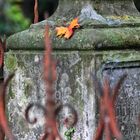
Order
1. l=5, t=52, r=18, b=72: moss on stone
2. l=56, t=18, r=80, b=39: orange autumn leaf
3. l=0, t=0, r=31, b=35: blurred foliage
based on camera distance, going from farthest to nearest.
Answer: l=0, t=0, r=31, b=35: blurred foliage → l=5, t=52, r=18, b=72: moss on stone → l=56, t=18, r=80, b=39: orange autumn leaf

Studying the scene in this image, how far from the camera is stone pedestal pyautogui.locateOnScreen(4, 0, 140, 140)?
3.30 metres

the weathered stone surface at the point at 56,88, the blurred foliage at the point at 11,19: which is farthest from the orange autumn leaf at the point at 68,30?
the blurred foliage at the point at 11,19

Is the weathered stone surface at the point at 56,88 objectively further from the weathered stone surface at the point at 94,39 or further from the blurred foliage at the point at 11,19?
the blurred foliage at the point at 11,19

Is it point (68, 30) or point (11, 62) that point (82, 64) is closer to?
point (68, 30)

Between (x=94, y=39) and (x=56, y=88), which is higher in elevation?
(x=94, y=39)

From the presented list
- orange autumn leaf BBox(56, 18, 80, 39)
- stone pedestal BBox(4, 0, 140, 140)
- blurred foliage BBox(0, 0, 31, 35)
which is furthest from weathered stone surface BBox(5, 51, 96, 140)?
blurred foliage BBox(0, 0, 31, 35)

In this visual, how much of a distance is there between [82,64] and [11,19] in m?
9.05

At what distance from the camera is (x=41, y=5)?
40.2 ft

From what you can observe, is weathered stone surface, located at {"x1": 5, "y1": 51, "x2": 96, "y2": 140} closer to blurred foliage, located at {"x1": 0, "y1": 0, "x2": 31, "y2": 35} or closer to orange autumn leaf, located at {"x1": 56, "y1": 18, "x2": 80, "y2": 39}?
orange autumn leaf, located at {"x1": 56, "y1": 18, "x2": 80, "y2": 39}

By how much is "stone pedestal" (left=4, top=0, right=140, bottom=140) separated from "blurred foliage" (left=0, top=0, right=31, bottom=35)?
733 centimetres

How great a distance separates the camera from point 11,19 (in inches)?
481

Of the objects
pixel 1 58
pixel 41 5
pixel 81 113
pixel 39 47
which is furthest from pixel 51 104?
pixel 41 5

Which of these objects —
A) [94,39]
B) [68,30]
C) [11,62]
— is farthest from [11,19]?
[94,39]

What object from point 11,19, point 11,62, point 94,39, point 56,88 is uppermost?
point 94,39
